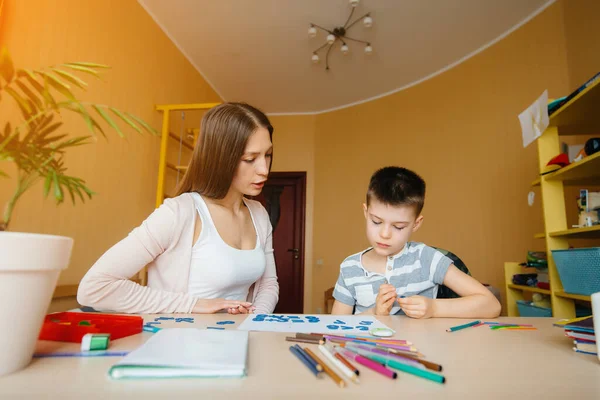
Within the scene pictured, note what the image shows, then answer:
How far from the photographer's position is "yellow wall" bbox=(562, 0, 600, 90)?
7.13 ft

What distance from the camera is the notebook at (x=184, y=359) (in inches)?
15.3

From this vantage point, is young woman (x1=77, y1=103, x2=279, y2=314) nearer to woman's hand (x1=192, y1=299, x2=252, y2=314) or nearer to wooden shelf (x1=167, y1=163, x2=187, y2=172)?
woman's hand (x1=192, y1=299, x2=252, y2=314)

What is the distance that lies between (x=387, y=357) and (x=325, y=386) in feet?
0.39

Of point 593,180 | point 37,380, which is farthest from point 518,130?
point 37,380

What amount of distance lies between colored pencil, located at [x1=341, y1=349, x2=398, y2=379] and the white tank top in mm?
734

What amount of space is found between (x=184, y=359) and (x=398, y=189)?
88cm

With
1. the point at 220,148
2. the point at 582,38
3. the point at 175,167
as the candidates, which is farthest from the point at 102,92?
the point at 582,38

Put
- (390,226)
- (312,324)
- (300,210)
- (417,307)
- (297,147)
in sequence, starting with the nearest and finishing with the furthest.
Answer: (312,324), (417,307), (390,226), (300,210), (297,147)

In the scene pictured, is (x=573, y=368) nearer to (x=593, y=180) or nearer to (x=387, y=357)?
(x=387, y=357)

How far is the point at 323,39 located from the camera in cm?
322

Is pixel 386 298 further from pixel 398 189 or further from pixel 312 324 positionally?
pixel 398 189

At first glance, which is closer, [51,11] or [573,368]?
[573,368]

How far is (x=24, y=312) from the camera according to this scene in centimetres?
41

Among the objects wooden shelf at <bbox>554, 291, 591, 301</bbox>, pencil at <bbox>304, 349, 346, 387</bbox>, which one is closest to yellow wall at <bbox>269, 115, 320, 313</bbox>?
wooden shelf at <bbox>554, 291, 591, 301</bbox>
